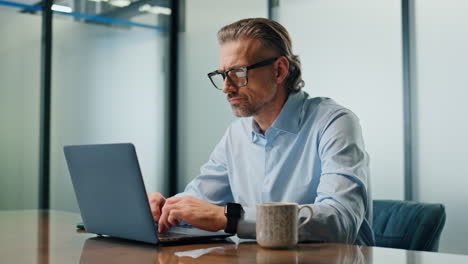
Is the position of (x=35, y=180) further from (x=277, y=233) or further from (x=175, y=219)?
(x=277, y=233)

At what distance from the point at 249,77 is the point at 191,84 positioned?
3867 mm

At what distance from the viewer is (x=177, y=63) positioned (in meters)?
6.00

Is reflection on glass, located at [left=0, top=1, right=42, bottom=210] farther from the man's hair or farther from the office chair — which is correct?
the office chair

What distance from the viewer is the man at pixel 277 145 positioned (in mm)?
1633

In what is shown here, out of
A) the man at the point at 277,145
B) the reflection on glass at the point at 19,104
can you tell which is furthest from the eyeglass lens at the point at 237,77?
the reflection on glass at the point at 19,104

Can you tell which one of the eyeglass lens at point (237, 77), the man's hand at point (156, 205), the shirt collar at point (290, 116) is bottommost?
the man's hand at point (156, 205)

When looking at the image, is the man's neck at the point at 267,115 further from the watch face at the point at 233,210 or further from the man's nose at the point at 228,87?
the watch face at the point at 233,210

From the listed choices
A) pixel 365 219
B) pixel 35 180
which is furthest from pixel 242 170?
pixel 35 180

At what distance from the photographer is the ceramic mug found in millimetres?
1263

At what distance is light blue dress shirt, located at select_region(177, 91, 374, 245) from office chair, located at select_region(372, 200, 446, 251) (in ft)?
0.24

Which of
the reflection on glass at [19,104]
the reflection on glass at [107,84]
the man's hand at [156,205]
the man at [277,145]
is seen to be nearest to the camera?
the man at [277,145]

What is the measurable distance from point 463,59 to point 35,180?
366 centimetres

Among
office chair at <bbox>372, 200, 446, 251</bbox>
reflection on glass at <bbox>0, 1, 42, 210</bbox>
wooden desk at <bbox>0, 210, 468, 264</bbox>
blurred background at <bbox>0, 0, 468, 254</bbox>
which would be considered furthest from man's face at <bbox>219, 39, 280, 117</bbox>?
reflection on glass at <bbox>0, 1, 42, 210</bbox>

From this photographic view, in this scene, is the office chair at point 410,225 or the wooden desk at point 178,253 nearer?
the wooden desk at point 178,253
